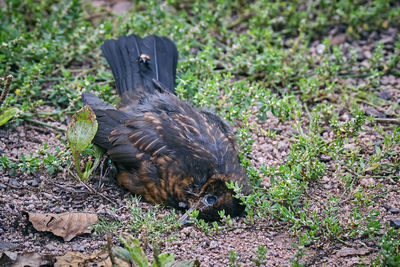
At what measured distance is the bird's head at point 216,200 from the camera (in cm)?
427

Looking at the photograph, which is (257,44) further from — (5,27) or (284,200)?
(5,27)

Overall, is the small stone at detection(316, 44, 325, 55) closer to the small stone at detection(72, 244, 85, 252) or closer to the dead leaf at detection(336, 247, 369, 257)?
the dead leaf at detection(336, 247, 369, 257)

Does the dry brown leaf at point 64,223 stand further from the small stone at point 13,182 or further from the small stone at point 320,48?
the small stone at point 320,48

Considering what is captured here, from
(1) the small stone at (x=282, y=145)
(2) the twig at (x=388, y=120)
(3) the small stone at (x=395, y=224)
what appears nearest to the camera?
(3) the small stone at (x=395, y=224)

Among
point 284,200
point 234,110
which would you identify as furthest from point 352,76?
point 284,200

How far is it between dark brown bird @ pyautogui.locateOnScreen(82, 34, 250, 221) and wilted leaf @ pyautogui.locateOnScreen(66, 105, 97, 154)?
1.22ft

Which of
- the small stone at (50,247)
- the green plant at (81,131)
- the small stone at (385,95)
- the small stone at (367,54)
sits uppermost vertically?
the green plant at (81,131)

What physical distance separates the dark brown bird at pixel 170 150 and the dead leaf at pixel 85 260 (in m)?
0.93

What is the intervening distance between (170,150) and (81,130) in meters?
0.77

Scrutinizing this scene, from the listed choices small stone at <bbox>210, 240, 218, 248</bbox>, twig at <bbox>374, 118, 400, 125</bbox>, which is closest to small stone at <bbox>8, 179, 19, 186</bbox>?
small stone at <bbox>210, 240, 218, 248</bbox>

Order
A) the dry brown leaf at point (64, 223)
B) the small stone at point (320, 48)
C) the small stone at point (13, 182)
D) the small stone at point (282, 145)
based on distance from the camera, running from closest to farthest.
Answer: the dry brown leaf at point (64, 223) < the small stone at point (13, 182) < the small stone at point (282, 145) < the small stone at point (320, 48)

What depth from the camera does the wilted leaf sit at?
4273 millimetres

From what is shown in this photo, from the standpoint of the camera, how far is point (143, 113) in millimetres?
4773

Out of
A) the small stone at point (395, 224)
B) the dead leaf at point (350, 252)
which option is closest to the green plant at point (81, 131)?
the dead leaf at point (350, 252)
